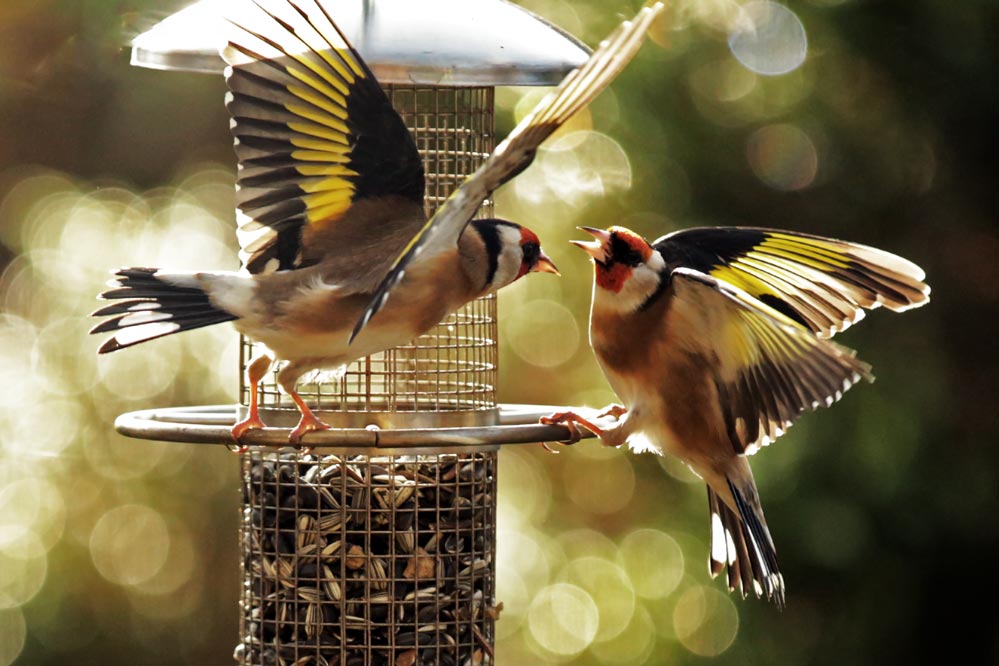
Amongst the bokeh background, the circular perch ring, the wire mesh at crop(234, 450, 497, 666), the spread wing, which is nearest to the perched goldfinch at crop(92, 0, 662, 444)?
the spread wing

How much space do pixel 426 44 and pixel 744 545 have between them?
2096 millimetres

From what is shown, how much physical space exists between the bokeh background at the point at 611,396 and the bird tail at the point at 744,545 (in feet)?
3.24

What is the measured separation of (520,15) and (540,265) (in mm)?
725

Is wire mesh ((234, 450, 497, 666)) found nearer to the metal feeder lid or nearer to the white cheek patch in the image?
the white cheek patch

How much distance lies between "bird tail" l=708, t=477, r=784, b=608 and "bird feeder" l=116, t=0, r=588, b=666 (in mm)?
736

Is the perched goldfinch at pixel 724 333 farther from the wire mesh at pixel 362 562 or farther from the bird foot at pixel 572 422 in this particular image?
the wire mesh at pixel 362 562

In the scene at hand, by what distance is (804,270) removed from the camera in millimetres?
4406

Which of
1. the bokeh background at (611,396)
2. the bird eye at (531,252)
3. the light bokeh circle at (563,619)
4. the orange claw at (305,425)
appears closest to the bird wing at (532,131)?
the orange claw at (305,425)

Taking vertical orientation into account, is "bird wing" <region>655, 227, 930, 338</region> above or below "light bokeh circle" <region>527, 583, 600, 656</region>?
above

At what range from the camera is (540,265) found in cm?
414

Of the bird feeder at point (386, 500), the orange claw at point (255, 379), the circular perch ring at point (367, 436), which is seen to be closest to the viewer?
the circular perch ring at point (367, 436)

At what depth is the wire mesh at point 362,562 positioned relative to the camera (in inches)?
166

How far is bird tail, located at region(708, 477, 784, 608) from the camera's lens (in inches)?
178

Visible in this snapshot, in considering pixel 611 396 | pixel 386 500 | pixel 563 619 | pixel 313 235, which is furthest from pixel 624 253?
pixel 563 619
